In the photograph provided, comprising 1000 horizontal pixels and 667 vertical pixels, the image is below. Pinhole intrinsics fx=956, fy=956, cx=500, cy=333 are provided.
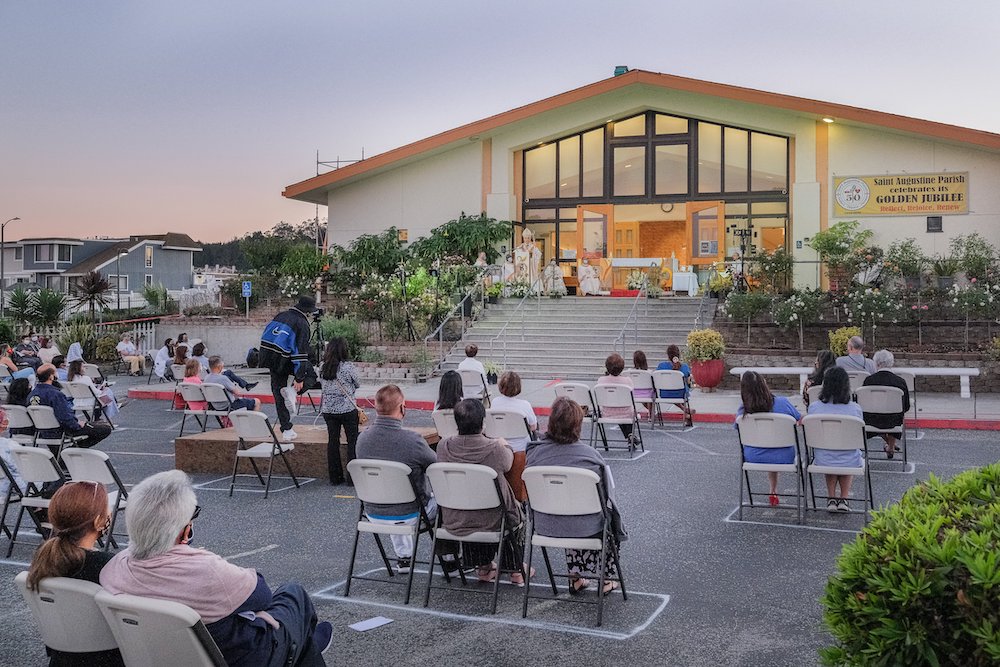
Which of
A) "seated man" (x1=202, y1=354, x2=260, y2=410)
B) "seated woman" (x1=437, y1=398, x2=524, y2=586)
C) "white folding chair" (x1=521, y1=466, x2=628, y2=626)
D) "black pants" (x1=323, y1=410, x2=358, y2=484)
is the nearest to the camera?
"white folding chair" (x1=521, y1=466, x2=628, y2=626)

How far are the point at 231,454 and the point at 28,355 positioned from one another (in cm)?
1193

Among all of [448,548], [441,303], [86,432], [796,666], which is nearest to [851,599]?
[796,666]

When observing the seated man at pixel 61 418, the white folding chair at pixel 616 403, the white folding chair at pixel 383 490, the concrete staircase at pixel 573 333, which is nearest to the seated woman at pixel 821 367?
the white folding chair at pixel 616 403

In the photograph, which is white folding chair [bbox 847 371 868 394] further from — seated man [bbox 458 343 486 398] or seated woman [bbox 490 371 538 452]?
seated man [bbox 458 343 486 398]

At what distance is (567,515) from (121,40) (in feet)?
75.2

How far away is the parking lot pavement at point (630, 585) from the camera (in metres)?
5.28

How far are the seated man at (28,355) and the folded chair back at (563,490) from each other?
15.6 meters

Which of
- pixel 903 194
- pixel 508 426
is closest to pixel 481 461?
pixel 508 426

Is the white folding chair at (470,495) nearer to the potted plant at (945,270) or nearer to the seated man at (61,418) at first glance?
the seated man at (61,418)

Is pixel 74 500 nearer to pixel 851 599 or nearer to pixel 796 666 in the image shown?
pixel 851 599

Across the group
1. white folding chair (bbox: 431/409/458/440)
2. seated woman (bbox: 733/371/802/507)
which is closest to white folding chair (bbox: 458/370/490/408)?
white folding chair (bbox: 431/409/458/440)

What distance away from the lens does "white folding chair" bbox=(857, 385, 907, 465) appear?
10.1m

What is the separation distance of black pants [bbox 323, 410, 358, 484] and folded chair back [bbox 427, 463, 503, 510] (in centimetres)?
387

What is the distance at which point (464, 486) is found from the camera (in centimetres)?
609
